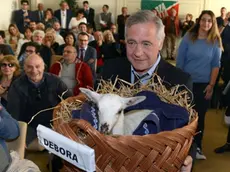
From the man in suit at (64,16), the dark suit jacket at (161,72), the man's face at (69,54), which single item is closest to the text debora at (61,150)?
the dark suit jacket at (161,72)

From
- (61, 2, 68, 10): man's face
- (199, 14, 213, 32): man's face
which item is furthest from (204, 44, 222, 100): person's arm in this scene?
(61, 2, 68, 10): man's face

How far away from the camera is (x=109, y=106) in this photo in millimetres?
1167

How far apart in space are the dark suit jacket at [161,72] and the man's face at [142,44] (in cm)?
10

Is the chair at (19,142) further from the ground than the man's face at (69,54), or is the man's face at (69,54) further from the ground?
the man's face at (69,54)

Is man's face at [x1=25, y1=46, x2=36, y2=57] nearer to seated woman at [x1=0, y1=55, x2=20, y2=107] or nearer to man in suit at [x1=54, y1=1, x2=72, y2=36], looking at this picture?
seated woman at [x1=0, y1=55, x2=20, y2=107]

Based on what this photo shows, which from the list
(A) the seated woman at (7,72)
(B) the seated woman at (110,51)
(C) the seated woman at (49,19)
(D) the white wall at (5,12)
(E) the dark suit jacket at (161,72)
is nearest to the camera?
(E) the dark suit jacket at (161,72)

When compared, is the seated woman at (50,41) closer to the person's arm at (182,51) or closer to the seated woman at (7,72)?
the seated woman at (7,72)

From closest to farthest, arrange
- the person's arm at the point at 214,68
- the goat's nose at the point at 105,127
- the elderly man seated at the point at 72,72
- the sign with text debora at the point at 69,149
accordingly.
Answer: the sign with text debora at the point at 69,149 → the goat's nose at the point at 105,127 → the person's arm at the point at 214,68 → the elderly man seated at the point at 72,72

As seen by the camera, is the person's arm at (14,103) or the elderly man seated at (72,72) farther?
the elderly man seated at (72,72)

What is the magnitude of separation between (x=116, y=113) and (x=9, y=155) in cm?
83

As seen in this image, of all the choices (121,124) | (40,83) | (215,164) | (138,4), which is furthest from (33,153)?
(138,4)

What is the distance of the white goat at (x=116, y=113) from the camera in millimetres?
1131

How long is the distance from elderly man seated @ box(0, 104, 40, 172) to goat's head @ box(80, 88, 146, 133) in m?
0.70

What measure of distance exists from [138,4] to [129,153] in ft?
34.0
